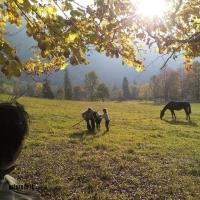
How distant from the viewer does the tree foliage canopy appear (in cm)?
638

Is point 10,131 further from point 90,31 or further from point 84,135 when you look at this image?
point 84,135

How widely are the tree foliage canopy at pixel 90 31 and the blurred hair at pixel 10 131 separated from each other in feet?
9.17

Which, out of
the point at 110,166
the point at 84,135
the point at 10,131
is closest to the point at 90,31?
the point at 10,131

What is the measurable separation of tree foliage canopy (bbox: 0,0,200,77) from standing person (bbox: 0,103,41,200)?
280 cm

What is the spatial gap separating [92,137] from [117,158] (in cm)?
715

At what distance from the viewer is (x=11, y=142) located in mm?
2602

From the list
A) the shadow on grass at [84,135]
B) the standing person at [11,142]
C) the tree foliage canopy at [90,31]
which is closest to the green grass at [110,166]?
the shadow on grass at [84,135]

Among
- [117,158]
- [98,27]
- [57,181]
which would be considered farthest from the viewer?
[117,158]

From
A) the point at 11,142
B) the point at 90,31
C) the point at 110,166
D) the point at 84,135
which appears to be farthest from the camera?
the point at 84,135

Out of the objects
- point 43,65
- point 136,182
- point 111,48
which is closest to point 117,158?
point 136,182

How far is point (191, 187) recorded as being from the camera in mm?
12078

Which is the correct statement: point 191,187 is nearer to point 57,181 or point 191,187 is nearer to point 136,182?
point 136,182

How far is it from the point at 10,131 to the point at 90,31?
18.1 feet

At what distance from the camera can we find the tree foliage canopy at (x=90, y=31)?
6.38 meters
